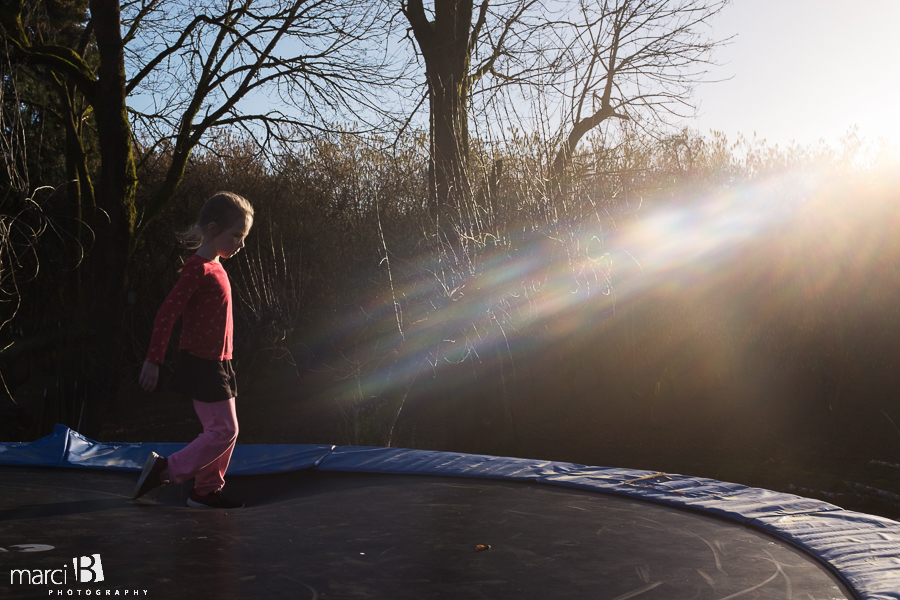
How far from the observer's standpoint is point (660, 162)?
28.2 feet

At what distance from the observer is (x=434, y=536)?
209 cm

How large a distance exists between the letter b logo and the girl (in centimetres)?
72

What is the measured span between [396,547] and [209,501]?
866 millimetres

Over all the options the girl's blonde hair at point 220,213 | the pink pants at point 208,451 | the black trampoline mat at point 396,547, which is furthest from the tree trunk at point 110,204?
the pink pants at point 208,451

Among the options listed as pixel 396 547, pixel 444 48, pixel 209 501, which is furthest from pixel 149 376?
pixel 444 48

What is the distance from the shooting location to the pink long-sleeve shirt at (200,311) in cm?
237

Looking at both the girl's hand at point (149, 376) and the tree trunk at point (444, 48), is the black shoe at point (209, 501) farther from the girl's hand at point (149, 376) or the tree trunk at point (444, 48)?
the tree trunk at point (444, 48)

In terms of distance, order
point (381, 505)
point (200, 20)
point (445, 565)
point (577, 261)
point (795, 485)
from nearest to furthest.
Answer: point (445, 565) < point (381, 505) < point (577, 261) < point (795, 485) < point (200, 20)

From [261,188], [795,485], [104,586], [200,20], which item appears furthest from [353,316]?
[104,586]

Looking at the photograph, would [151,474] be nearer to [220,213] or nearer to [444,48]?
[220,213]

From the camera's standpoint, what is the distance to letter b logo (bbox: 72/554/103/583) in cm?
156

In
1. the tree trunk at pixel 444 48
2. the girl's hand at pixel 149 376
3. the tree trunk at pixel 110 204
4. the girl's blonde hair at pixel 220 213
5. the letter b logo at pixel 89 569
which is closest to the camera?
the letter b logo at pixel 89 569

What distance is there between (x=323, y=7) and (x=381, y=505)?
17.2 ft

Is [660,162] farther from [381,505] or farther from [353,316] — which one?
[381,505]
